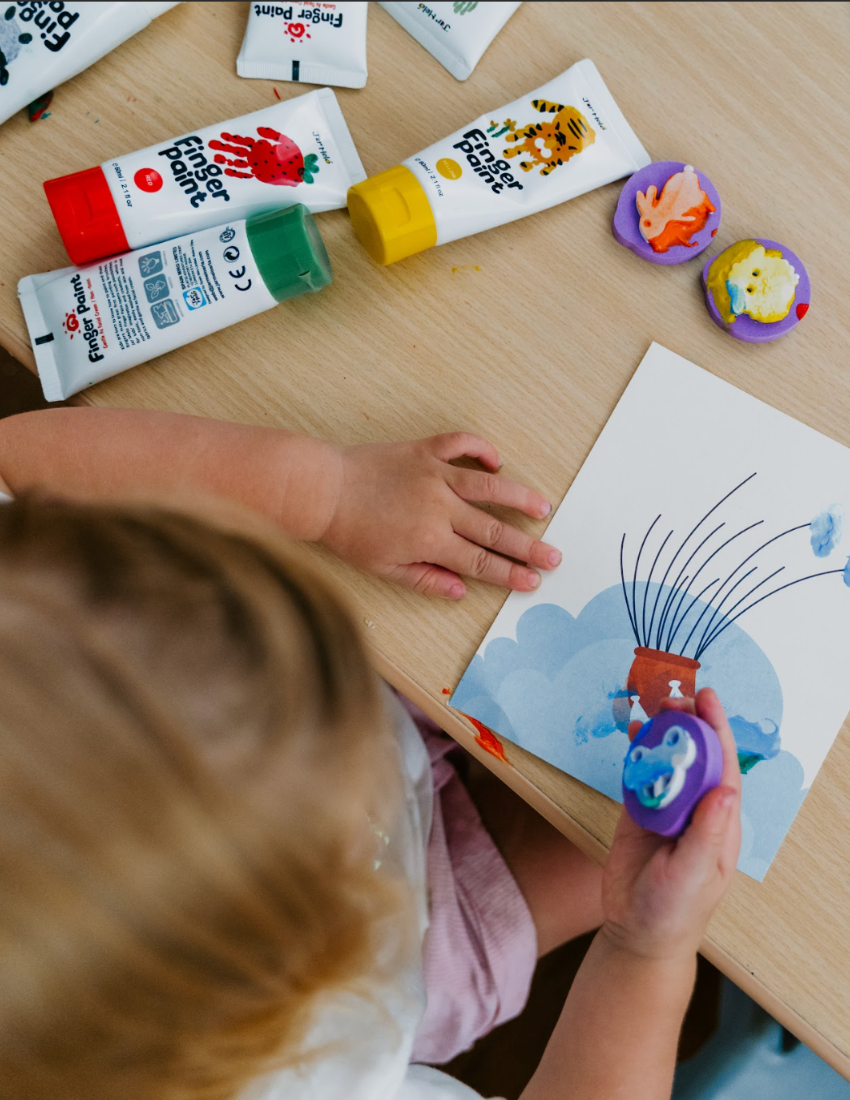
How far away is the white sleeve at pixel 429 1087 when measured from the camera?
0.49m

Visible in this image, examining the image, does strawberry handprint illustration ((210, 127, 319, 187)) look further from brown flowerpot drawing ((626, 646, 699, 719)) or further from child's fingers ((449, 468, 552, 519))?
brown flowerpot drawing ((626, 646, 699, 719))

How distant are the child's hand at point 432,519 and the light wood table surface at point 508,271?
0.04ft

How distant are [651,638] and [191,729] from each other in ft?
0.87

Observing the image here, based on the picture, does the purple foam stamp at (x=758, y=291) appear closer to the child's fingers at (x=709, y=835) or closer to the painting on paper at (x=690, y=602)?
the painting on paper at (x=690, y=602)

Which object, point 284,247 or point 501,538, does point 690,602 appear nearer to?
point 501,538

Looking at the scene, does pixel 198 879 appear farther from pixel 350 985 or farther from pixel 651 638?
pixel 651 638

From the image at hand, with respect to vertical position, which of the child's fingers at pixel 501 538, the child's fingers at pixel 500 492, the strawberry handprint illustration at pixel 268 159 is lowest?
the child's fingers at pixel 501 538

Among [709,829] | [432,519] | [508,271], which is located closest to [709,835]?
[709,829]

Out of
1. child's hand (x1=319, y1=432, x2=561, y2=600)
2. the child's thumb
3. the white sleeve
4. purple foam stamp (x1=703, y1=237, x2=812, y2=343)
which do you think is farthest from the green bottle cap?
the white sleeve

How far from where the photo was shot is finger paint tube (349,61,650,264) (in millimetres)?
477

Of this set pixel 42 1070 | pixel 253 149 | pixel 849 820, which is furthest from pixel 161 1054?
pixel 253 149

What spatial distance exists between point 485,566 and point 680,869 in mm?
190

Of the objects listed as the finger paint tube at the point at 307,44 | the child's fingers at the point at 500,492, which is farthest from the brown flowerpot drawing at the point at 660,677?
the finger paint tube at the point at 307,44

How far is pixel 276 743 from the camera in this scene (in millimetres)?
328
